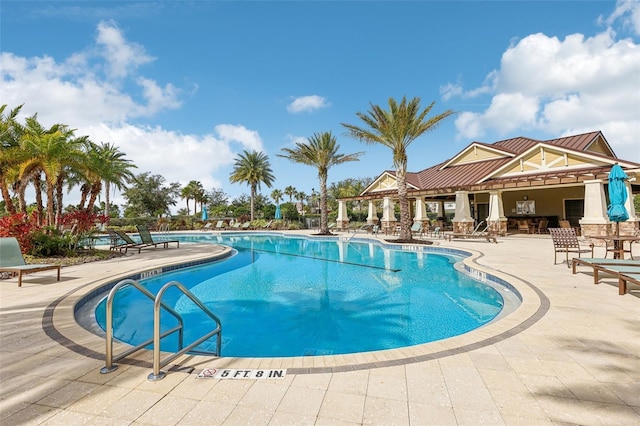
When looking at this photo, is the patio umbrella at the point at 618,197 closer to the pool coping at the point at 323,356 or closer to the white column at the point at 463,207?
the pool coping at the point at 323,356

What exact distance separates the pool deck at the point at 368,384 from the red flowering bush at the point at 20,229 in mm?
8153

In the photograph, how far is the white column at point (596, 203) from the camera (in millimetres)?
15453

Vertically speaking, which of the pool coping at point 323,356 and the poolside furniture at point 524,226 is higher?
the poolside furniture at point 524,226

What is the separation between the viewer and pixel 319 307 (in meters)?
6.88

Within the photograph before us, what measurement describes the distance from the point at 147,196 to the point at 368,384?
48.3 m

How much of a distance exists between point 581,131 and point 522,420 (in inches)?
1164

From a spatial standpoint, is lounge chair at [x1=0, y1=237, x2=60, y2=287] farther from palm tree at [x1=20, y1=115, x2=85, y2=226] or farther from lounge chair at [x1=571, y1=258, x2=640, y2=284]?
lounge chair at [x1=571, y1=258, x2=640, y2=284]

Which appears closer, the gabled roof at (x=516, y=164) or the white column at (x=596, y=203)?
A: the white column at (x=596, y=203)

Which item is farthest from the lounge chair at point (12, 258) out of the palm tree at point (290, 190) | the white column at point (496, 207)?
the palm tree at point (290, 190)

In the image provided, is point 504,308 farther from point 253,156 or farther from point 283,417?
point 253,156

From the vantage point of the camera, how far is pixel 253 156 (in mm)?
38344

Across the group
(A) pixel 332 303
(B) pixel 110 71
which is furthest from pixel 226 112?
(A) pixel 332 303

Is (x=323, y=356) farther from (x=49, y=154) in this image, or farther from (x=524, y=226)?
(x=524, y=226)

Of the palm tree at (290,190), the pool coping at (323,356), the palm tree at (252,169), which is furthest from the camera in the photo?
the palm tree at (290,190)
